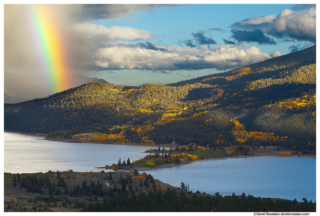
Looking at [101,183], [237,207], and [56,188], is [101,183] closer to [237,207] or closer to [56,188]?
[56,188]

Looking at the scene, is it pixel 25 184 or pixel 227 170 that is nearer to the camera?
pixel 25 184

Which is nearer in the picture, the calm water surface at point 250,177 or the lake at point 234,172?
the calm water surface at point 250,177

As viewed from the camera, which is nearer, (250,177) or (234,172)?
(250,177)

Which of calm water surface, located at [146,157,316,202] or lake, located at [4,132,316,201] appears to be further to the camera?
lake, located at [4,132,316,201]

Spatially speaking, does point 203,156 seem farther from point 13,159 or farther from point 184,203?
point 184,203

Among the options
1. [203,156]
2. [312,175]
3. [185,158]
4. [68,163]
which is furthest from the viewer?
[203,156]

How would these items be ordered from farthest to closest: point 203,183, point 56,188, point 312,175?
1. point 312,175
2. point 203,183
3. point 56,188

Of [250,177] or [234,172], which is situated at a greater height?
[234,172]

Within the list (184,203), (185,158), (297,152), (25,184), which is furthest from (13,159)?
(297,152)
